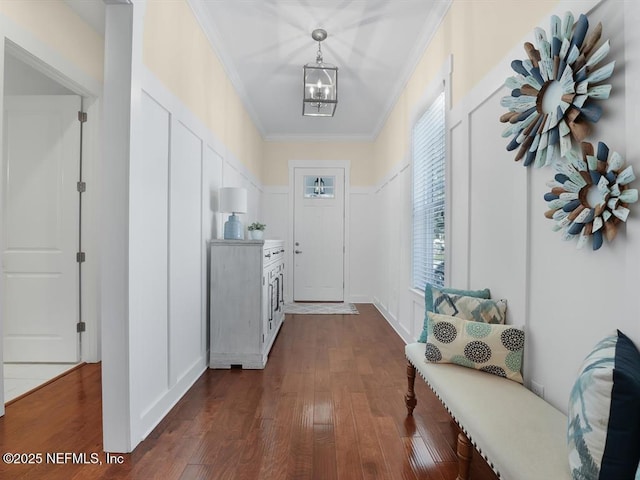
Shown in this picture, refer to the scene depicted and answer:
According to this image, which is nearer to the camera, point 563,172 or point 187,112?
point 563,172

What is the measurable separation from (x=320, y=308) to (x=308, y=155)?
103 inches

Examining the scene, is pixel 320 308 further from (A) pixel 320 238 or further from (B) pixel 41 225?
(B) pixel 41 225

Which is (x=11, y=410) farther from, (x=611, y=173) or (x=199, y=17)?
(x=611, y=173)

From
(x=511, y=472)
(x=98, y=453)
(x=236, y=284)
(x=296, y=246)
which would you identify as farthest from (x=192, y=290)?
(x=296, y=246)

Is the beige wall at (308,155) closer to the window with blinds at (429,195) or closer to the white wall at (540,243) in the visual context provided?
the window with blinds at (429,195)

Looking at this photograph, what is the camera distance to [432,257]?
3.03 m

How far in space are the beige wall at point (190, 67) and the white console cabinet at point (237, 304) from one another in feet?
3.78

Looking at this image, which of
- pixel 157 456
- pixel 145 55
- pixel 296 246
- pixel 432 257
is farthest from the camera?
pixel 296 246

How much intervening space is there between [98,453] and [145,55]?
6.90 feet

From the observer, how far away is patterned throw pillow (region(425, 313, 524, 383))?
1638 millimetres

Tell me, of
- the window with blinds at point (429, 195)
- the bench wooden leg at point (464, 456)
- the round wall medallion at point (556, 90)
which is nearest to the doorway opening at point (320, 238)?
the window with blinds at point (429, 195)

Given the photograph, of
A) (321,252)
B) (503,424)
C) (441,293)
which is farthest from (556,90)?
(321,252)

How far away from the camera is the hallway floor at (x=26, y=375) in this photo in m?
2.40

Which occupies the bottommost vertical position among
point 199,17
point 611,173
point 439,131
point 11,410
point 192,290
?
point 11,410
